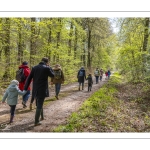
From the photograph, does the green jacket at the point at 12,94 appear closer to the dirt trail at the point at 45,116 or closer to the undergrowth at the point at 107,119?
the dirt trail at the point at 45,116

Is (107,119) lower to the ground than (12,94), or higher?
lower

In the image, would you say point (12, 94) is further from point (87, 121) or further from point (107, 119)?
point (107, 119)

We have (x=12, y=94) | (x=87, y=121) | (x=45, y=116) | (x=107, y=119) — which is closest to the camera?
(x=12, y=94)

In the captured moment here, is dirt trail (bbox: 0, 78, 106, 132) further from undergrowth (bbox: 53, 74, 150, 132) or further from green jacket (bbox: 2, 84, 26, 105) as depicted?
green jacket (bbox: 2, 84, 26, 105)

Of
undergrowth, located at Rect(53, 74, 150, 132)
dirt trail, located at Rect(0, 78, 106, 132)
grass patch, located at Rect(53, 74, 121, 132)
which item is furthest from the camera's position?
undergrowth, located at Rect(53, 74, 150, 132)

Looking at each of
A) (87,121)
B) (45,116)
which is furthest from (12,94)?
(87,121)

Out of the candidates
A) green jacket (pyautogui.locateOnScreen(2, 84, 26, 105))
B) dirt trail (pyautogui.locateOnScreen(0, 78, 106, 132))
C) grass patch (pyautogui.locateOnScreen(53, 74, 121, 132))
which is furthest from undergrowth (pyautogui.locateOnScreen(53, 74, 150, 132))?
green jacket (pyautogui.locateOnScreen(2, 84, 26, 105))

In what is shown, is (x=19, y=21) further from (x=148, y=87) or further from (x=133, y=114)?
(x=148, y=87)

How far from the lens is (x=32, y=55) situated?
51.1 feet

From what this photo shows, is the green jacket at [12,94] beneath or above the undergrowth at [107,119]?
above

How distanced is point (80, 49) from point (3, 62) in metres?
18.2

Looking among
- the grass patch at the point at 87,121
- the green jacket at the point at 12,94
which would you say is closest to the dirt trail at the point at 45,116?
the grass patch at the point at 87,121

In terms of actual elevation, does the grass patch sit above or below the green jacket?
below
